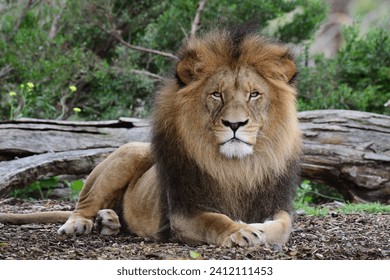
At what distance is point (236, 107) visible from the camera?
3.63m

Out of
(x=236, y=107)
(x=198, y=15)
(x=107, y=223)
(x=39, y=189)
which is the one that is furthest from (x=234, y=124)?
(x=198, y=15)

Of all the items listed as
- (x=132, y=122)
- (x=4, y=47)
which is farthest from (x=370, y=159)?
(x=4, y=47)

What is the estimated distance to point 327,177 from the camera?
6.46m

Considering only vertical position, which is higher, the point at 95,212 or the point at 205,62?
the point at 205,62

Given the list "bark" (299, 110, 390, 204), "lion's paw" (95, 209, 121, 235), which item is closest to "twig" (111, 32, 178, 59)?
"bark" (299, 110, 390, 204)

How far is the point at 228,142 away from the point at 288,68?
55 cm

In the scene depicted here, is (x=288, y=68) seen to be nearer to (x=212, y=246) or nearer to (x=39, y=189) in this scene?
(x=212, y=246)

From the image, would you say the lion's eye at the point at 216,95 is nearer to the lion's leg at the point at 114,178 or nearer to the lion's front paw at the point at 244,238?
the lion's front paw at the point at 244,238

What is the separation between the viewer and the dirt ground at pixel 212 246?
3.48 meters

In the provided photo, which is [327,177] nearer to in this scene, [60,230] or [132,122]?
[132,122]

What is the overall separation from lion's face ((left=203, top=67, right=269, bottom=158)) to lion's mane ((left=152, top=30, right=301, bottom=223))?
52 mm

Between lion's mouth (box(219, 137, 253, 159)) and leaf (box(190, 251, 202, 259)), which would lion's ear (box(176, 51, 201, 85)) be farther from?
leaf (box(190, 251, 202, 259))

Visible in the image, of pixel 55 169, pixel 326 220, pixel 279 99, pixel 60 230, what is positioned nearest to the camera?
pixel 279 99
